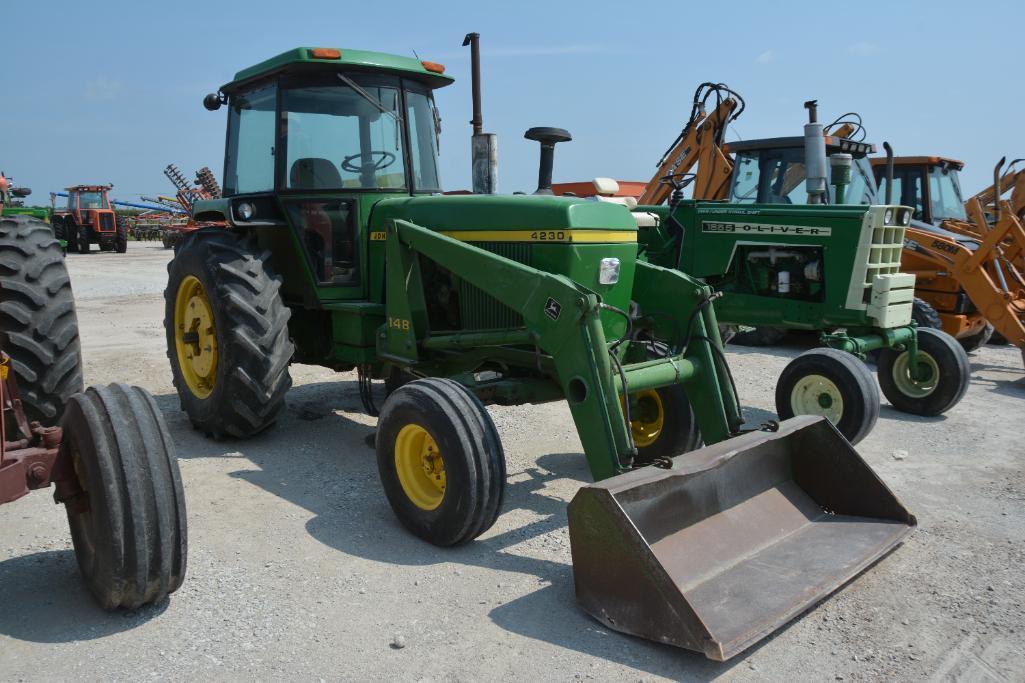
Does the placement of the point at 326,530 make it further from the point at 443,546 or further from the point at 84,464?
the point at 84,464

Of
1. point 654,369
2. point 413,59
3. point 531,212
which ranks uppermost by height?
point 413,59

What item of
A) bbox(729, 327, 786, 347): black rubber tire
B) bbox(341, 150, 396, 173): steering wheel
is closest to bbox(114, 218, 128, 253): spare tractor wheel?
bbox(729, 327, 786, 347): black rubber tire

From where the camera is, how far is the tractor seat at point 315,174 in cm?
574

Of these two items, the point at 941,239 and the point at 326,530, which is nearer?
the point at 326,530

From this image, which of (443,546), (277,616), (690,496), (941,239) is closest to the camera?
(277,616)

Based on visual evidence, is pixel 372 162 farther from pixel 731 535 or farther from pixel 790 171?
pixel 790 171

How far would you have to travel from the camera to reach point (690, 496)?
12.0 feet

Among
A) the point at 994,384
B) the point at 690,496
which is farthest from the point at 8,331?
the point at 994,384

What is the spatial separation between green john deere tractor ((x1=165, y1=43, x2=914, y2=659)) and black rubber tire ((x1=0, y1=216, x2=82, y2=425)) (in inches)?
40.8

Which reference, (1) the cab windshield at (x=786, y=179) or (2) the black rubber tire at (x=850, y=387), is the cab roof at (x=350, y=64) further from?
(1) the cab windshield at (x=786, y=179)

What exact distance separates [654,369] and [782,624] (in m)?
1.46

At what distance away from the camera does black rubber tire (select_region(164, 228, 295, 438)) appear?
5.32 metres

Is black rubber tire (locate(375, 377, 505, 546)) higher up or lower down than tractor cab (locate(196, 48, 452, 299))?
lower down

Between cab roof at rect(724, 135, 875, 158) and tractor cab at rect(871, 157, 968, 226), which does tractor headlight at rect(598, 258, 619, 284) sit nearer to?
cab roof at rect(724, 135, 875, 158)
